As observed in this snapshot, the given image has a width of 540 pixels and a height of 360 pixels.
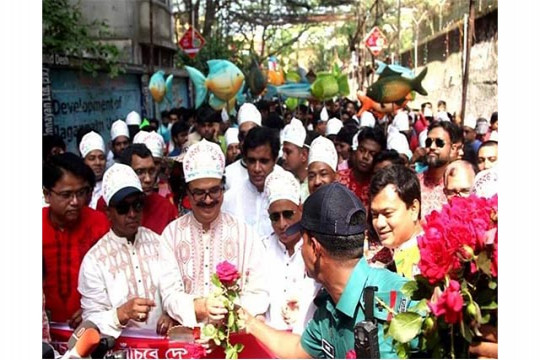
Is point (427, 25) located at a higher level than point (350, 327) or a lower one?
higher

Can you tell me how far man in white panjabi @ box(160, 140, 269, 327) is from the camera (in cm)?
342

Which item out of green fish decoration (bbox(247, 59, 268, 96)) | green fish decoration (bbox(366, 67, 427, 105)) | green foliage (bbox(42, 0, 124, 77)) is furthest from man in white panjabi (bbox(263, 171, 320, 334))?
green fish decoration (bbox(247, 59, 268, 96))

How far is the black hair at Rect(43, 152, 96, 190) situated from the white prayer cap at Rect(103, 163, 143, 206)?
0.33m

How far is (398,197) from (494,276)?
5.38 feet

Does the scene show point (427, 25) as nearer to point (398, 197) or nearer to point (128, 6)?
point (128, 6)

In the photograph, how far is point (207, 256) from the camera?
3.58m

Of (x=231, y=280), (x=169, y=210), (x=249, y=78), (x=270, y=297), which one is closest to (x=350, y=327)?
(x=231, y=280)

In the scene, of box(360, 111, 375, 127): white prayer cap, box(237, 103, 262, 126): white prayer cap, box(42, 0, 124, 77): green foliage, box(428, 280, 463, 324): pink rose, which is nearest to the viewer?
box(428, 280, 463, 324): pink rose

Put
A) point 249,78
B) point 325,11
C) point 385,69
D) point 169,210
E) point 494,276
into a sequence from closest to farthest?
point 494,276, point 169,210, point 385,69, point 249,78, point 325,11

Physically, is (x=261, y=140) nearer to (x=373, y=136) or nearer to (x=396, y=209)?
(x=373, y=136)

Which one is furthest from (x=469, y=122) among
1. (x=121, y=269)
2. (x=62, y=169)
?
(x=121, y=269)

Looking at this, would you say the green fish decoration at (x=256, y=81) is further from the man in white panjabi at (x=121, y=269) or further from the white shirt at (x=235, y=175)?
the man in white panjabi at (x=121, y=269)

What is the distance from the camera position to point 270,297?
342 centimetres

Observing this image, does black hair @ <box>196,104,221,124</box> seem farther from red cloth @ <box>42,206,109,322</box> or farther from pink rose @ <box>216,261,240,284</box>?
pink rose @ <box>216,261,240,284</box>
